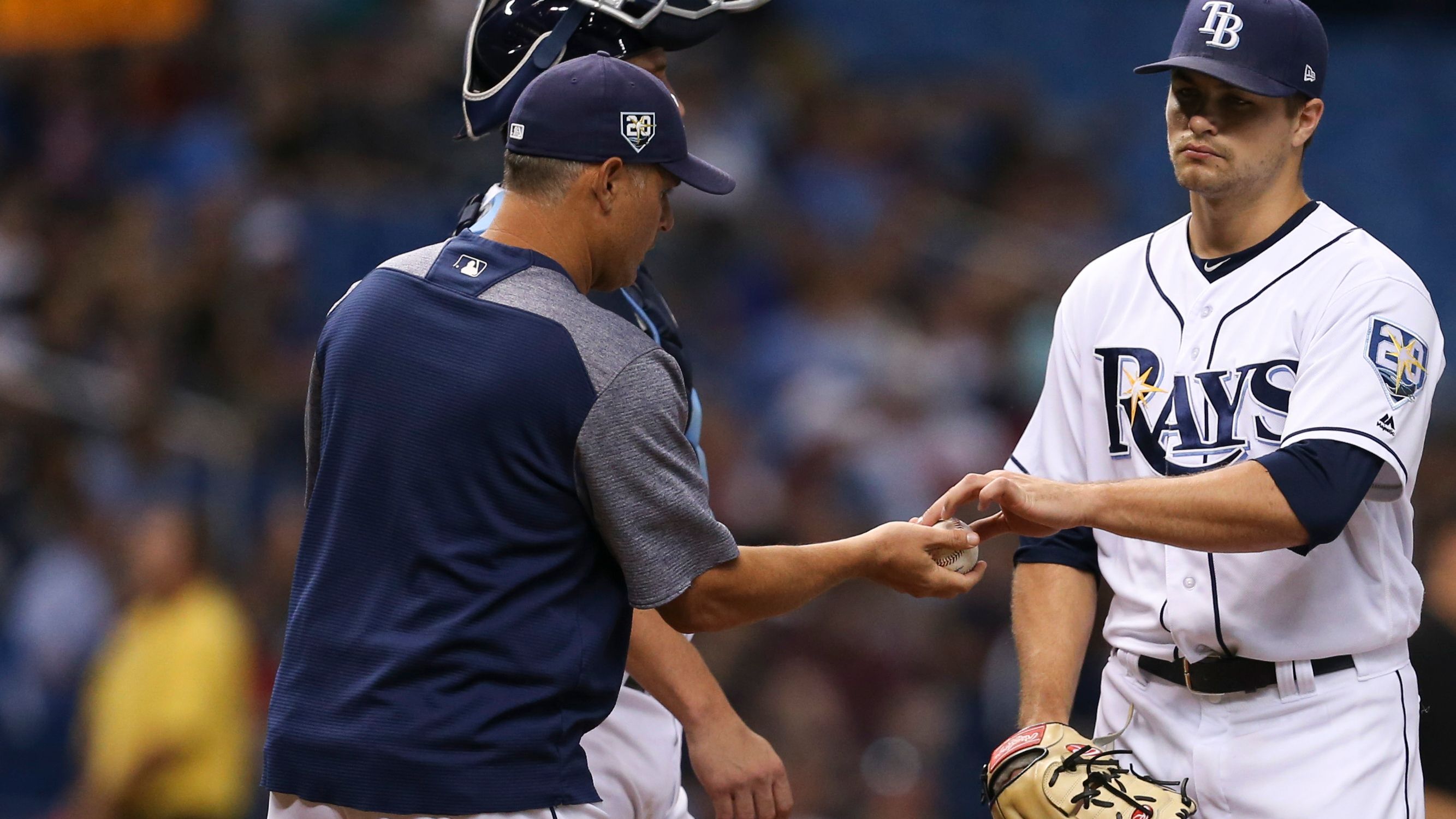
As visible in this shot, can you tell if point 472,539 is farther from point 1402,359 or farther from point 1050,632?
point 1402,359

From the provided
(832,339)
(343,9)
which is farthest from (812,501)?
(343,9)

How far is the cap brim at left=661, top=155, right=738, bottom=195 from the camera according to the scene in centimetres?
289

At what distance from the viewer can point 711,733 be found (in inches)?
124

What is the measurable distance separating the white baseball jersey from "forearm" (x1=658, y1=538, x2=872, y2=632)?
0.61m

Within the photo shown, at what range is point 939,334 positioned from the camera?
8.41 m

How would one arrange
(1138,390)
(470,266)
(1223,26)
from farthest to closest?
(1138,390)
(1223,26)
(470,266)

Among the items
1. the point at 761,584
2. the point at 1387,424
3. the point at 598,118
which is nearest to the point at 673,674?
the point at 761,584

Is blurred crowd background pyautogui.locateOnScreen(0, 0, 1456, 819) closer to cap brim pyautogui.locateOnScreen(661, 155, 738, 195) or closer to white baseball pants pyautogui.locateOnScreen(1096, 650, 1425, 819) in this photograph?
white baseball pants pyautogui.locateOnScreen(1096, 650, 1425, 819)

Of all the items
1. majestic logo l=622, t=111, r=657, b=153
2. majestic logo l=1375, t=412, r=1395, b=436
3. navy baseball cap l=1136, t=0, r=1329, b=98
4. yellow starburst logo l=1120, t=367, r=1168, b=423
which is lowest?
yellow starburst logo l=1120, t=367, r=1168, b=423

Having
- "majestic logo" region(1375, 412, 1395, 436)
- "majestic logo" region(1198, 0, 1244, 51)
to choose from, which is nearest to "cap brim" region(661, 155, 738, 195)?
"majestic logo" region(1198, 0, 1244, 51)

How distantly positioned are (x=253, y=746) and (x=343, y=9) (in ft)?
17.2

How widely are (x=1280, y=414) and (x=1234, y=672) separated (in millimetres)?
470

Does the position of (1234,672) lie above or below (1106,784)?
above

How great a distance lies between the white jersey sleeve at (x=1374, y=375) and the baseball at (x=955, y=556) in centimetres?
61
